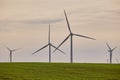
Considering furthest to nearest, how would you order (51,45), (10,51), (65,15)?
1. (10,51)
2. (51,45)
3. (65,15)

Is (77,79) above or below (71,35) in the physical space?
below

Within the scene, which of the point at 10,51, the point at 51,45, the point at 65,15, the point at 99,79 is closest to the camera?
the point at 99,79

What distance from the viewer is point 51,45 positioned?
9881cm

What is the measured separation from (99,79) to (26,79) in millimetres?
9880

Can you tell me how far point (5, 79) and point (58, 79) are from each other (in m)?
6.63

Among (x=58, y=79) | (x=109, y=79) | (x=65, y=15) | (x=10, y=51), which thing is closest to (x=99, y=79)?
(x=109, y=79)

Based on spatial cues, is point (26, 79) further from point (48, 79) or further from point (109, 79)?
point (109, 79)

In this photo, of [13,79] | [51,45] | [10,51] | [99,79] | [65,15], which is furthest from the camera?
[10,51]

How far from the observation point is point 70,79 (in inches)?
1847

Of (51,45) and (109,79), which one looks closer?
(109,79)

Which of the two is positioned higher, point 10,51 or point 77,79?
point 10,51

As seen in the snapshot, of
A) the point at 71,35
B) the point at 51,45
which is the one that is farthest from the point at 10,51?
the point at 71,35

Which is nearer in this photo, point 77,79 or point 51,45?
point 77,79

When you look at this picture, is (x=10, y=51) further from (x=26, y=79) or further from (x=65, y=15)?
(x=26, y=79)
